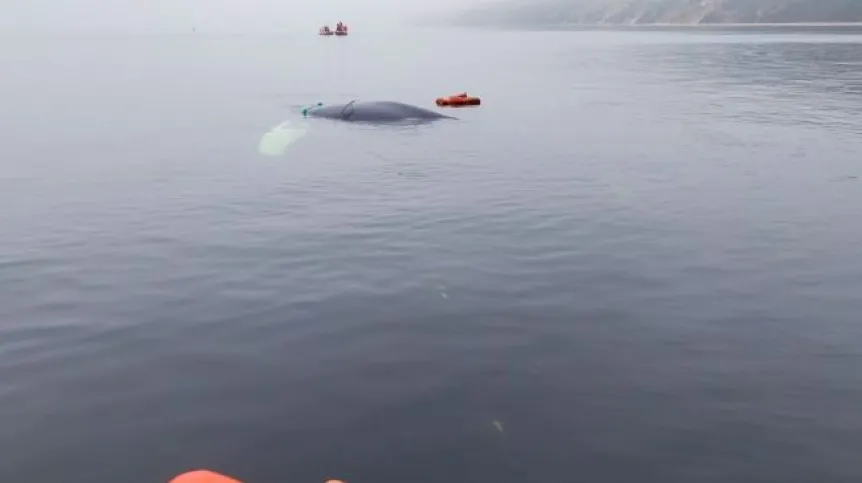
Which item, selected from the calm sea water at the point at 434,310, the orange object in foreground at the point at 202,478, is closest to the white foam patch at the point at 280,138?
the calm sea water at the point at 434,310

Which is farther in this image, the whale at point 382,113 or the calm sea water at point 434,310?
the whale at point 382,113

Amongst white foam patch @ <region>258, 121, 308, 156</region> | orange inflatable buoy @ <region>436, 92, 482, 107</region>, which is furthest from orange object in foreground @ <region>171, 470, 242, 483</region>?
orange inflatable buoy @ <region>436, 92, 482, 107</region>

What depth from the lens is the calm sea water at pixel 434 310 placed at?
35.6 feet

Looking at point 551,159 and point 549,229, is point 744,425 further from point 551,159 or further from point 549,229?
point 551,159

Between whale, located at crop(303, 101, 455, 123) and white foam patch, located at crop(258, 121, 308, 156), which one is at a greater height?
whale, located at crop(303, 101, 455, 123)

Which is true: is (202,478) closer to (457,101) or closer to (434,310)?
(434,310)

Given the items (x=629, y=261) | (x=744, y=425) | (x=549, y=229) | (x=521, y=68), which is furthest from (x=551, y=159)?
Answer: (x=521, y=68)

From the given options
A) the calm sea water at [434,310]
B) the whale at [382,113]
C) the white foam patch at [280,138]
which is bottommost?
the calm sea water at [434,310]

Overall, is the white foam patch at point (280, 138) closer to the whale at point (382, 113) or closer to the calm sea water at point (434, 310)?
the calm sea water at point (434, 310)

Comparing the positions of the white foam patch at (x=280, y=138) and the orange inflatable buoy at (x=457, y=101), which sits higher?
the orange inflatable buoy at (x=457, y=101)

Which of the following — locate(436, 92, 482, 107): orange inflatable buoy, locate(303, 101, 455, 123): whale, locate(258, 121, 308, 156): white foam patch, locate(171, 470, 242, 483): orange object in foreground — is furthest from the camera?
locate(436, 92, 482, 107): orange inflatable buoy

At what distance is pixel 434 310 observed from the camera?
52.7ft

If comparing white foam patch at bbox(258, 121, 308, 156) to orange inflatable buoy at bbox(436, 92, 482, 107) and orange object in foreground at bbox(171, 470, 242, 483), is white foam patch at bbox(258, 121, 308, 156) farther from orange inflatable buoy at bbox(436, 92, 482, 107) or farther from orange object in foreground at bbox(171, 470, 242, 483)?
orange object in foreground at bbox(171, 470, 242, 483)

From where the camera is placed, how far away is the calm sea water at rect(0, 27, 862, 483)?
428 inches
